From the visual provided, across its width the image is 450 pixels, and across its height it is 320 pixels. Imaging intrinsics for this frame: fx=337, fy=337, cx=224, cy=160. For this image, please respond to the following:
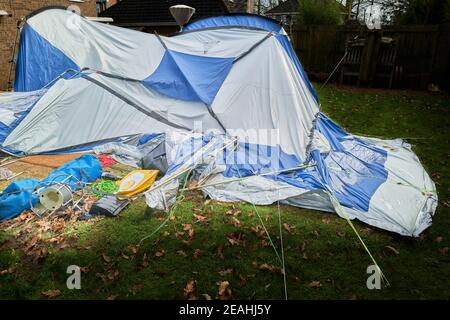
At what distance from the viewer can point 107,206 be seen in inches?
142

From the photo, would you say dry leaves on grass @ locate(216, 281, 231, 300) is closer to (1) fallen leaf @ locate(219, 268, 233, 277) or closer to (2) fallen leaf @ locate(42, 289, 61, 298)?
(1) fallen leaf @ locate(219, 268, 233, 277)

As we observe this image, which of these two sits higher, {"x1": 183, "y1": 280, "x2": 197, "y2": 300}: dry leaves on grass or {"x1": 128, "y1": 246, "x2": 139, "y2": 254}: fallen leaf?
{"x1": 128, "y1": 246, "x2": 139, "y2": 254}: fallen leaf

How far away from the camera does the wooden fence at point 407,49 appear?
947 centimetres

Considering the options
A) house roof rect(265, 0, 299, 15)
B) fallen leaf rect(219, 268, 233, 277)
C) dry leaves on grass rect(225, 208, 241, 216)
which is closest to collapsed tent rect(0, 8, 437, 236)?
dry leaves on grass rect(225, 208, 241, 216)

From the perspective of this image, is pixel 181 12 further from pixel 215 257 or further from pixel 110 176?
pixel 215 257

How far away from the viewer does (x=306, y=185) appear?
4008 millimetres

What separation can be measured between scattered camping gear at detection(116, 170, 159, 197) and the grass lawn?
9.6 inches

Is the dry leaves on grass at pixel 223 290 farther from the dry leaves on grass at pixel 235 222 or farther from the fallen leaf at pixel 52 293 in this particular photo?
the fallen leaf at pixel 52 293

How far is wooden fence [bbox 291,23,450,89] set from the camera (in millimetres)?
9469

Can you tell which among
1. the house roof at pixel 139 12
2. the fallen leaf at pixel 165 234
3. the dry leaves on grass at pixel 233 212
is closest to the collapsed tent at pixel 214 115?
the dry leaves on grass at pixel 233 212

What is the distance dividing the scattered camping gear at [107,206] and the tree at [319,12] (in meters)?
11.5

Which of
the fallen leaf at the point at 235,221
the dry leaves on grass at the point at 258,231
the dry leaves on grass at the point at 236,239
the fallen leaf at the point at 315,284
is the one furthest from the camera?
the fallen leaf at the point at 235,221

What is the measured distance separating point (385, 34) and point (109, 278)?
10.4m
